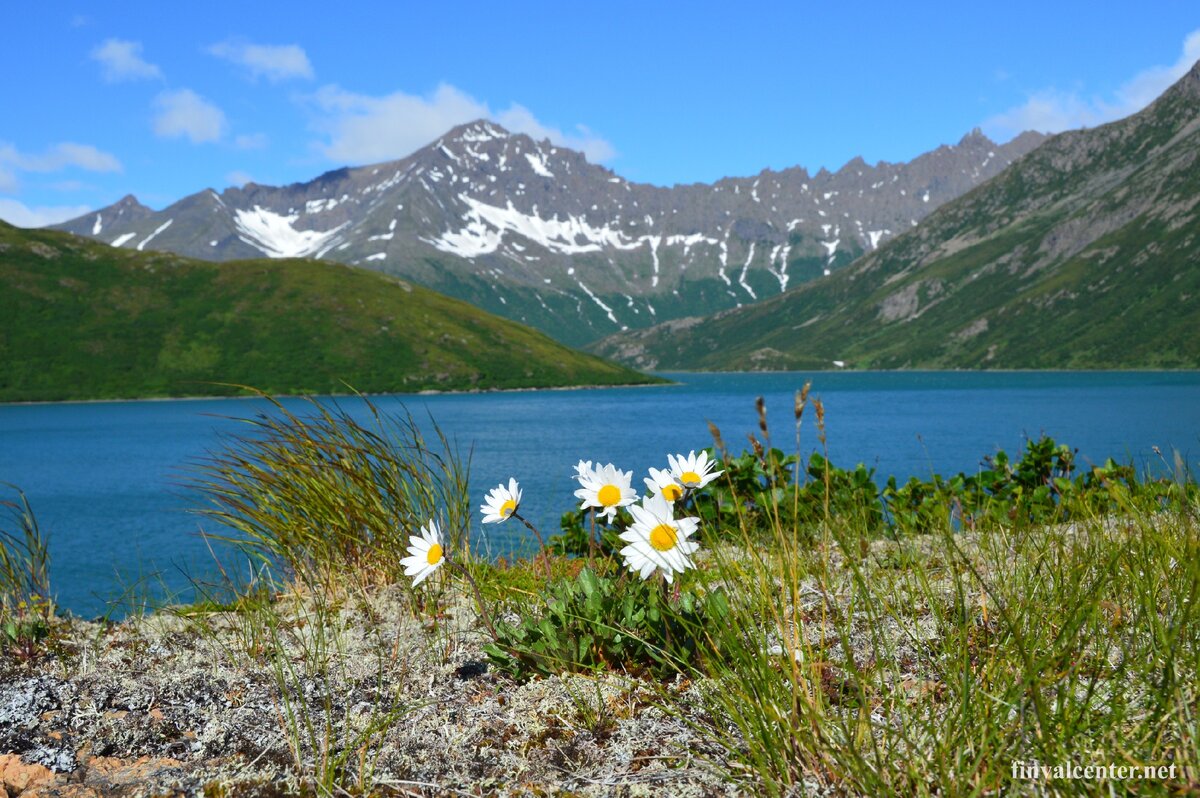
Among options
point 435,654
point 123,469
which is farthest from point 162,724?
point 123,469

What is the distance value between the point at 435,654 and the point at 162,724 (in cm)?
170

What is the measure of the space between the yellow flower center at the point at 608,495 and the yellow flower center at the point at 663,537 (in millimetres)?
619

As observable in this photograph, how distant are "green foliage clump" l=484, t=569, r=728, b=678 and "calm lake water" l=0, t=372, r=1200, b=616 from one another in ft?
41.0

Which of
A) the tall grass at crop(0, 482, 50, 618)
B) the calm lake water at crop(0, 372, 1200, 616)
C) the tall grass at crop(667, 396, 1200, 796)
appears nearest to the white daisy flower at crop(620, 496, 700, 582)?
the tall grass at crop(667, 396, 1200, 796)

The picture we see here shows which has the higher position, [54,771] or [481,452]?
[54,771]

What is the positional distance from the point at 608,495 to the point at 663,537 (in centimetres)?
75

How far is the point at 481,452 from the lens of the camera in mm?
91688

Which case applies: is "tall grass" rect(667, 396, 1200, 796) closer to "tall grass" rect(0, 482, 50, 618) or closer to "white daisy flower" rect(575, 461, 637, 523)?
"white daisy flower" rect(575, 461, 637, 523)

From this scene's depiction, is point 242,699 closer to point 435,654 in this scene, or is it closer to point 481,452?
point 435,654

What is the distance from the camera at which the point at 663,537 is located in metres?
3.77

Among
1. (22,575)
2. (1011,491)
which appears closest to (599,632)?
(22,575)

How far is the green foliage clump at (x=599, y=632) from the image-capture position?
15.5 feet

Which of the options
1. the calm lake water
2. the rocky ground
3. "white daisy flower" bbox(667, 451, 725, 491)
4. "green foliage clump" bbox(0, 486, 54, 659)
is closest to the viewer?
the rocky ground

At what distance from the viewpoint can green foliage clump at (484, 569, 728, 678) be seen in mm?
4715
